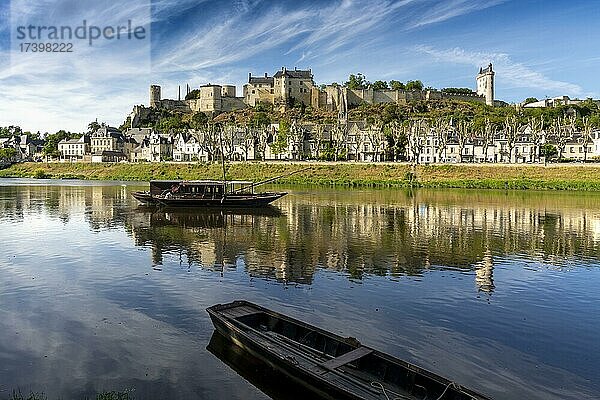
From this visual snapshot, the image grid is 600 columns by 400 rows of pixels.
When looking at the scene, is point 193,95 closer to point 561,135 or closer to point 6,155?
point 6,155

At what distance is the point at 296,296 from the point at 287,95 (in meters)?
159

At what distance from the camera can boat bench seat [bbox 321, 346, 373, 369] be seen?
10.8 m

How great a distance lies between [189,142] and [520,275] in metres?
116

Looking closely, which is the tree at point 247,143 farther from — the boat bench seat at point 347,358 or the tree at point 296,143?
the boat bench seat at point 347,358

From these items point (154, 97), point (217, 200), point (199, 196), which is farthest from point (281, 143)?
point (154, 97)

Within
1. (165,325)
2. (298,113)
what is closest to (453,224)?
(165,325)

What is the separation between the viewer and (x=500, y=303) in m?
18.4

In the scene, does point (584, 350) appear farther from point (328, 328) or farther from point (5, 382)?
point (5, 382)

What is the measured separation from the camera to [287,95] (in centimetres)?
17288

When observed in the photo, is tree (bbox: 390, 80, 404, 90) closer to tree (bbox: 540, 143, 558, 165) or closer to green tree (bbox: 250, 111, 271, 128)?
green tree (bbox: 250, 111, 271, 128)

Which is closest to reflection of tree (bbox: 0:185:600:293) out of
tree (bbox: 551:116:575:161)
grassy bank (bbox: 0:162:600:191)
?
grassy bank (bbox: 0:162:600:191)

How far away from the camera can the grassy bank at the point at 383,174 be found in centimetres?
7719

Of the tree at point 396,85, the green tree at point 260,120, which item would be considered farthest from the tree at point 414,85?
the green tree at point 260,120

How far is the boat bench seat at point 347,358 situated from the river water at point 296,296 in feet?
5.17
